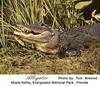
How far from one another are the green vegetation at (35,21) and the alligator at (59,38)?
0.08 meters

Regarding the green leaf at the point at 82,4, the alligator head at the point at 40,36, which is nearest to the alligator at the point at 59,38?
the alligator head at the point at 40,36

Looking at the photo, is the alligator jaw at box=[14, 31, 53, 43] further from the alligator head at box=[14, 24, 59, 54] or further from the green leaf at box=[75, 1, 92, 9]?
the green leaf at box=[75, 1, 92, 9]

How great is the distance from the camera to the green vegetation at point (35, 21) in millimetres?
3805

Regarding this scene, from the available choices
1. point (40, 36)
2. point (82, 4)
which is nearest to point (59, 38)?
point (40, 36)

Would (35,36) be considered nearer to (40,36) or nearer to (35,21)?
(40,36)

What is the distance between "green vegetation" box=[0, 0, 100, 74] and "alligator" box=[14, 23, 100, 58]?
81mm

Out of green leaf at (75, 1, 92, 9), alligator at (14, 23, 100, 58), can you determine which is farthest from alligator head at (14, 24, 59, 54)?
green leaf at (75, 1, 92, 9)

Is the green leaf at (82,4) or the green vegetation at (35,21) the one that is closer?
the green vegetation at (35,21)

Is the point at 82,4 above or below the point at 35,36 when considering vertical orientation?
above

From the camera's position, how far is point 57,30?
4.22 metres

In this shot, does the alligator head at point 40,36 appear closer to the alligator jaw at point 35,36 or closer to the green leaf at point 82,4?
the alligator jaw at point 35,36

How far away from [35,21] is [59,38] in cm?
30

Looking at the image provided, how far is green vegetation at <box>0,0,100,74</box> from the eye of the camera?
3.80 m

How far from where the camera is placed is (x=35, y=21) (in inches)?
170
